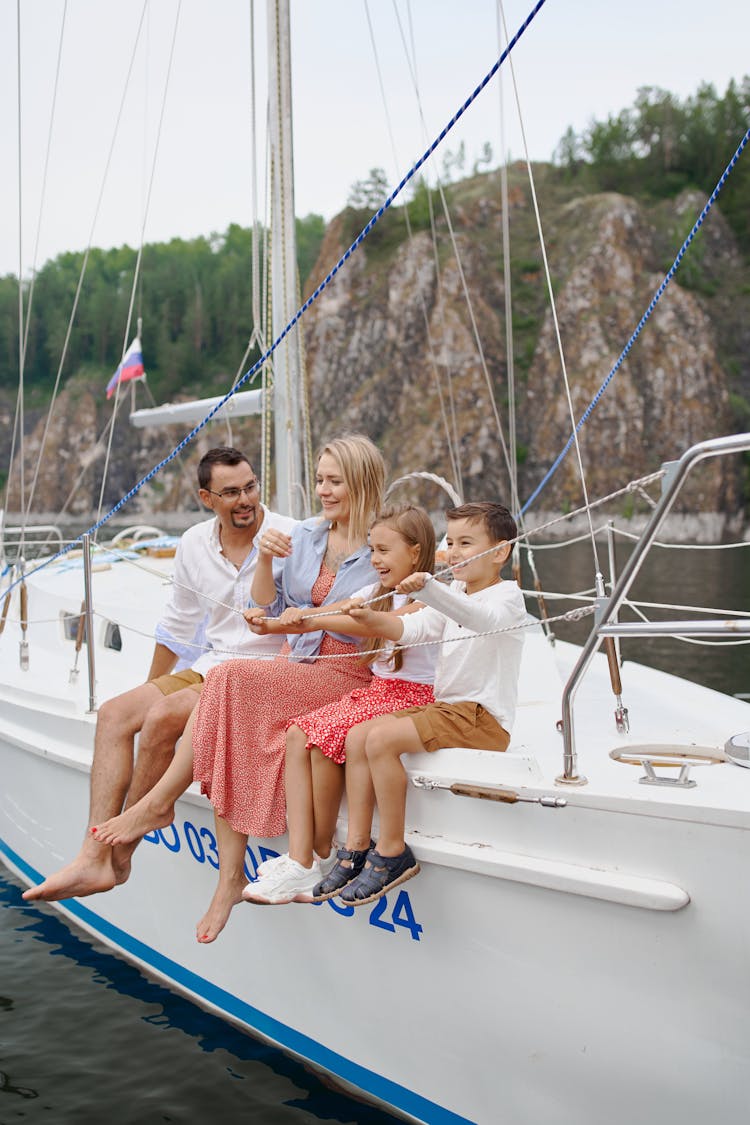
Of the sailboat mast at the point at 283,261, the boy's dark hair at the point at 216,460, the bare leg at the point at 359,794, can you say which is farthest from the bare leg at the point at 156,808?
the sailboat mast at the point at 283,261

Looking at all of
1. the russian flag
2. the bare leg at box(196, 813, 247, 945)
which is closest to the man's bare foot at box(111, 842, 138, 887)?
the bare leg at box(196, 813, 247, 945)

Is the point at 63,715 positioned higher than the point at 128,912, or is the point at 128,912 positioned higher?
the point at 63,715

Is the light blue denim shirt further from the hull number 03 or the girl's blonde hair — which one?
the hull number 03

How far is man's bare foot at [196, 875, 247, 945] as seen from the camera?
10.1 feet

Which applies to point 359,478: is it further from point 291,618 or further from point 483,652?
point 483,652

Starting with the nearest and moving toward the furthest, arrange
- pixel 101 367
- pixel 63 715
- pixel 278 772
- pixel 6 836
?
pixel 278 772, pixel 63 715, pixel 6 836, pixel 101 367

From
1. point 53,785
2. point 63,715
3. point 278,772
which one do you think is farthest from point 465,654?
point 53,785

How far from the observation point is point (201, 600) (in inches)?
154

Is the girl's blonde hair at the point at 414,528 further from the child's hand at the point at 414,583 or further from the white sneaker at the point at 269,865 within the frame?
the white sneaker at the point at 269,865

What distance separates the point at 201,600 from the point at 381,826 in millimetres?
1421

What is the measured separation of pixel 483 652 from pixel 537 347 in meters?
65.1

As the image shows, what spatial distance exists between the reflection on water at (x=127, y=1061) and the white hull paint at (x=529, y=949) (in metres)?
0.11

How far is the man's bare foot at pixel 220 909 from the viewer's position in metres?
3.09

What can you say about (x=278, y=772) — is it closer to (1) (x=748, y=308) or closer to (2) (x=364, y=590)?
(2) (x=364, y=590)
